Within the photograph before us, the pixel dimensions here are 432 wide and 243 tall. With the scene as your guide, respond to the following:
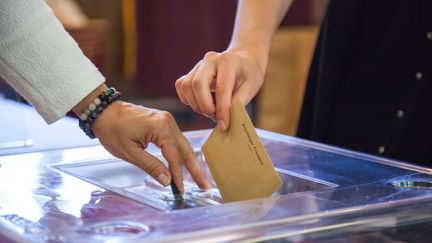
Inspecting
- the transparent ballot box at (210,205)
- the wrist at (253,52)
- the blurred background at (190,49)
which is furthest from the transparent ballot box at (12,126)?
the blurred background at (190,49)

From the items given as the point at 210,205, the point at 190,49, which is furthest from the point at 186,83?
the point at 190,49

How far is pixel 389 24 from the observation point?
4.92ft

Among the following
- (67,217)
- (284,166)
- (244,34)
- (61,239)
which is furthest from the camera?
(244,34)

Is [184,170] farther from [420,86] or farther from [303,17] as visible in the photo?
[303,17]

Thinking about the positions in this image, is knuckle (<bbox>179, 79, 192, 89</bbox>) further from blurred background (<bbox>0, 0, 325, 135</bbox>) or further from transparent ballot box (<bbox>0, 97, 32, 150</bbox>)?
blurred background (<bbox>0, 0, 325, 135</bbox>)

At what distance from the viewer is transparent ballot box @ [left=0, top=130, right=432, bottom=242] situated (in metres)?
0.86

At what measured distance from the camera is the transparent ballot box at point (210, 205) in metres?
0.86

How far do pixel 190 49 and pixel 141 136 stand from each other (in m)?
3.04

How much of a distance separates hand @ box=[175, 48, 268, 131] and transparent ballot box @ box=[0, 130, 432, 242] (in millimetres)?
119

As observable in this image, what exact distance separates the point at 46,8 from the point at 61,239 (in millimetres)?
412

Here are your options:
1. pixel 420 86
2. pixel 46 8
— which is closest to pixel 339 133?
pixel 420 86

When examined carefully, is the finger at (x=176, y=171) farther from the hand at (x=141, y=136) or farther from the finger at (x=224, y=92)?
the finger at (x=224, y=92)

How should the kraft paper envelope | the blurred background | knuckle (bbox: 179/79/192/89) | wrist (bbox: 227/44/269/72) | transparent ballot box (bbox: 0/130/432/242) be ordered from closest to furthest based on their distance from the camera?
transparent ballot box (bbox: 0/130/432/242) < the kraft paper envelope < knuckle (bbox: 179/79/192/89) < wrist (bbox: 227/44/269/72) < the blurred background

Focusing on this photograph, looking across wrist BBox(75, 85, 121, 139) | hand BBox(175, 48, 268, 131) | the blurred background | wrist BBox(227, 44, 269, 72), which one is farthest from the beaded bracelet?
the blurred background
